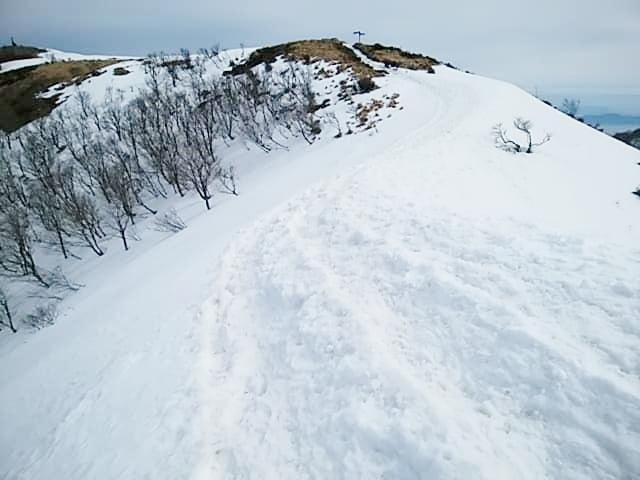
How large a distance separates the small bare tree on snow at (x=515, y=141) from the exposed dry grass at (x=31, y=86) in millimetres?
66303

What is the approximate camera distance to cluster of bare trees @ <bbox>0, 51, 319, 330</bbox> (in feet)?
104

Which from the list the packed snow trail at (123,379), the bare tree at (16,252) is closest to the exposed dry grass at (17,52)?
the bare tree at (16,252)

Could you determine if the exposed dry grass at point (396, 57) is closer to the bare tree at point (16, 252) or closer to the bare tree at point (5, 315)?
the bare tree at point (16, 252)

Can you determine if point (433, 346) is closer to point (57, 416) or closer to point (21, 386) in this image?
point (57, 416)

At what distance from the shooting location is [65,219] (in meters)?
34.4

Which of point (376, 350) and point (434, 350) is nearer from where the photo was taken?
point (434, 350)

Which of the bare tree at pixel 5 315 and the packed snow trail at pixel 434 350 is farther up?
the packed snow trail at pixel 434 350

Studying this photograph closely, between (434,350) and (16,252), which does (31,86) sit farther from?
(434,350)

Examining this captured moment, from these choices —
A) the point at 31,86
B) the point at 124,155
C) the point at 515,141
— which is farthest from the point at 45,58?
the point at 515,141

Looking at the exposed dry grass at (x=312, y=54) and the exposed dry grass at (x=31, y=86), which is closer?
the exposed dry grass at (x=312, y=54)

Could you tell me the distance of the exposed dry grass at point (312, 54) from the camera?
4638cm

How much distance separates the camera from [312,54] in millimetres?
51344

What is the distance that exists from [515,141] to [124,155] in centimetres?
3766

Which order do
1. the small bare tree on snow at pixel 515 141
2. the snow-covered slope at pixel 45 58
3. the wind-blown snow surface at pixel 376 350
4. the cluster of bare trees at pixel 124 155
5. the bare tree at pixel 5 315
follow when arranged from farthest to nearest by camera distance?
1. the snow-covered slope at pixel 45 58
2. the cluster of bare trees at pixel 124 155
3. the bare tree at pixel 5 315
4. the small bare tree on snow at pixel 515 141
5. the wind-blown snow surface at pixel 376 350
